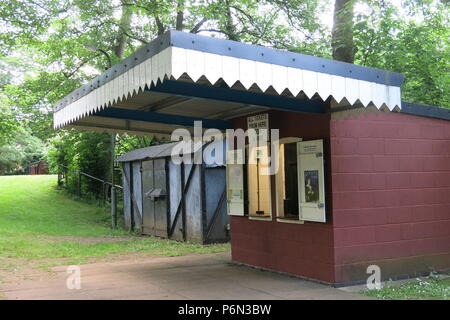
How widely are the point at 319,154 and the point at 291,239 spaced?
155 cm

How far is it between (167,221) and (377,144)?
7.54m

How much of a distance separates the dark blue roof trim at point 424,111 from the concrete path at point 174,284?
10.5 ft

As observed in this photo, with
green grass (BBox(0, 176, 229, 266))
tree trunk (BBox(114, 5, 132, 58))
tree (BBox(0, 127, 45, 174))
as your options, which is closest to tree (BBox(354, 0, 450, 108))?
green grass (BBox(0, 176, 229, 266))

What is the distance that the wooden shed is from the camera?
12109mm

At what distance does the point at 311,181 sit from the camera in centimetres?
719

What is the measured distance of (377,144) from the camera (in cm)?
746

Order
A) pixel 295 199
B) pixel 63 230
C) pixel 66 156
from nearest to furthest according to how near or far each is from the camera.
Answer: pixel 295 199, pixel 63 230, pixel 66 156

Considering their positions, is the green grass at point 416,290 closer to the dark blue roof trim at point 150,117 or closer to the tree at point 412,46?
the dark blue roof trim at point 150,117

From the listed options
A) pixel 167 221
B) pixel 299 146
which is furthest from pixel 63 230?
pixel 299 146

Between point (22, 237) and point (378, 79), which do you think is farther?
point (22, 237)

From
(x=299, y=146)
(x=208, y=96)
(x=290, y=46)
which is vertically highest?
(x=290, y=46)

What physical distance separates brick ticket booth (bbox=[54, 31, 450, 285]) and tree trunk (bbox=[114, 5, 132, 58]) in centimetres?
1137

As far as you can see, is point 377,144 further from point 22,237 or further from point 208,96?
point 22,237

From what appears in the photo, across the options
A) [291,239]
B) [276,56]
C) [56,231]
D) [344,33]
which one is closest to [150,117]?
[291,239]
